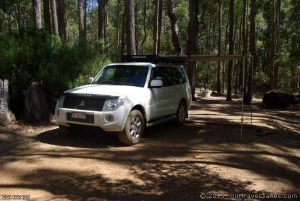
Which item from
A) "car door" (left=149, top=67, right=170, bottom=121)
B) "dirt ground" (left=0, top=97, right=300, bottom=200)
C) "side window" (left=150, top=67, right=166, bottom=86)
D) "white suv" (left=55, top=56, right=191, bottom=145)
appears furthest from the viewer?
"side window" (left=150, top=67, right=166, bottom=86)

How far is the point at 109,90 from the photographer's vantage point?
9.41 m

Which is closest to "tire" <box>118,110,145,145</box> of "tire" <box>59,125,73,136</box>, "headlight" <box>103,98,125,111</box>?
"headlight" <box>103,98,125,111</box>

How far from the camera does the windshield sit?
10227 millimetres

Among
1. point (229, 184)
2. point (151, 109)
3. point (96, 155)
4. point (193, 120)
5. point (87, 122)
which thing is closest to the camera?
point (229, 184)

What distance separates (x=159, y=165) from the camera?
7.85 m

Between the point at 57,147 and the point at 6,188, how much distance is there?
2.77m

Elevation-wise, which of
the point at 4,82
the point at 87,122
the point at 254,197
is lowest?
the point at 254,197

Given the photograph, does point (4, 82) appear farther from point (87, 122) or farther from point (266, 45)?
point (266, 45)

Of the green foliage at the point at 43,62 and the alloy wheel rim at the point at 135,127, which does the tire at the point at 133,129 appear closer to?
the alloy wheel rim at the point at 135,127

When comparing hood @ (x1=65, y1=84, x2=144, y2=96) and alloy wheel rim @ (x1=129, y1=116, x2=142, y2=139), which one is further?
alloy wheel rim @ (x1=129, y1=116, x2=142, y2=139)

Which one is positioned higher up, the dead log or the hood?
the hood

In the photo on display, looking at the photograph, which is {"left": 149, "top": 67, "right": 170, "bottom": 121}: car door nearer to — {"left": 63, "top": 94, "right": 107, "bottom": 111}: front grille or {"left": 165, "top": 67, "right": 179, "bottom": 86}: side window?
{"left": 165, "top": 67, "right": 179, "bottom": 86}: side window

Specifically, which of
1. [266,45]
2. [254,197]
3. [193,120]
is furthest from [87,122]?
[266,45]

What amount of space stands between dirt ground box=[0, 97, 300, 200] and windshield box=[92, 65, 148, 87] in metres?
1.41
